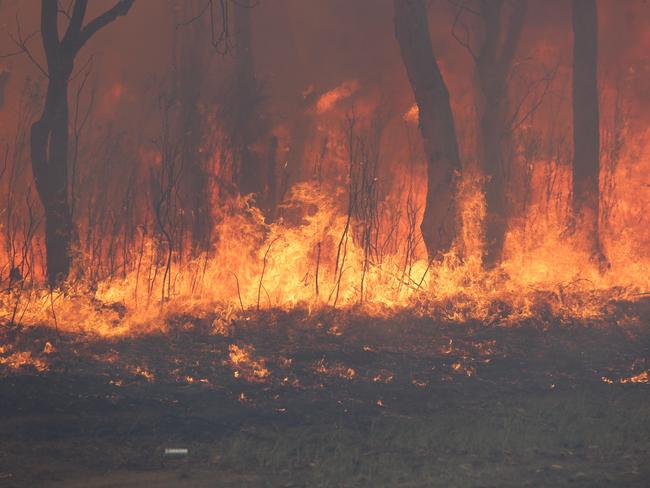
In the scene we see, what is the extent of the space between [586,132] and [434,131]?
12.0 ft

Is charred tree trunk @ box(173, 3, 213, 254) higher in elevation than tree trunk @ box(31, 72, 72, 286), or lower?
higher

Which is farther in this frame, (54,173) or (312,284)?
(312,284)

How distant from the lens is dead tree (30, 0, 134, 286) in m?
11.0

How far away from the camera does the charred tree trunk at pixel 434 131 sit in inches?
485

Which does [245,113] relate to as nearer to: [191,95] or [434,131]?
[191,95]

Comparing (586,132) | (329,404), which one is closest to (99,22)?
(329,404)

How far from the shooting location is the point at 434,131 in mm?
12445

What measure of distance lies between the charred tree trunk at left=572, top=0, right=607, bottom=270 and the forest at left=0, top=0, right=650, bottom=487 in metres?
0.04

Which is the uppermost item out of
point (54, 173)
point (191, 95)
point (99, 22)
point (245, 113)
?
point (191, 95)

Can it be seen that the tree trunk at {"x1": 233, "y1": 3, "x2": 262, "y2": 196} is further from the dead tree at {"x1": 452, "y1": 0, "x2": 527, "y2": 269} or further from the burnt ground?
the burnt ground

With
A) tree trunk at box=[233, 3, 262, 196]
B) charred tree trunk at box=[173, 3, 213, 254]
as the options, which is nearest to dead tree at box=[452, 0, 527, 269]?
tree trunk at box=[233, 3, 262, 196]

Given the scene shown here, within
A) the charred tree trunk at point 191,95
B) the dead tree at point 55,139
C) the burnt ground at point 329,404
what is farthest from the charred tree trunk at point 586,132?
the dead tree at point 55,139

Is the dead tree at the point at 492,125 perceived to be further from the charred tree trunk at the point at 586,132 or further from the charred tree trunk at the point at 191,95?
the charred tree trunk at the point at 191,95

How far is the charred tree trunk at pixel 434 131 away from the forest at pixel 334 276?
0.03 meters
